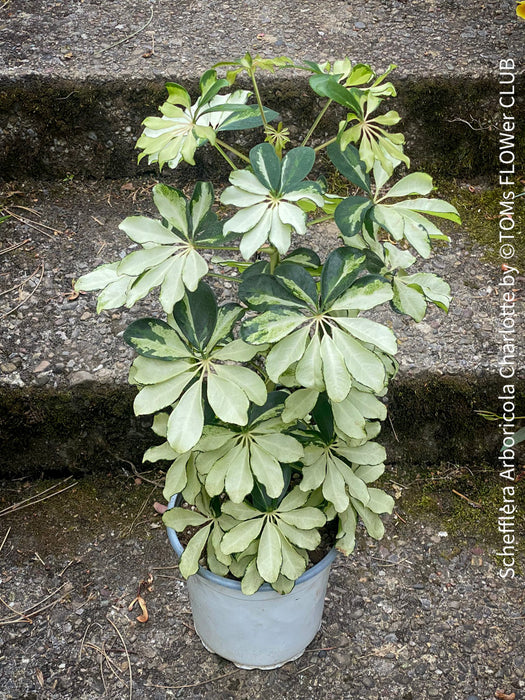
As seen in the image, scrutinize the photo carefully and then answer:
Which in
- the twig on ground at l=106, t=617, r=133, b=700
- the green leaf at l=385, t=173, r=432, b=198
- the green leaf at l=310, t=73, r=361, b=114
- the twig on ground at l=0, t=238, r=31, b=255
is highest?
the green leaf at l=310, t=73, r=361, b=114

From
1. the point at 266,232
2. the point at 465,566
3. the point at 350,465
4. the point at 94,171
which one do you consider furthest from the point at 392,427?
the point at 94,171

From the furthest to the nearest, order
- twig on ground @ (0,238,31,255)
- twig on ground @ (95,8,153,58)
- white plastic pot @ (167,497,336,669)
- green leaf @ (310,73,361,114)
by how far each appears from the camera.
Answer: twig on ground @ (95,8,153,58) → twig on ground @ (0,238,31,255) → white plastic pot @ (167,497,336,669) → green leaf @ (310,73,361,114)

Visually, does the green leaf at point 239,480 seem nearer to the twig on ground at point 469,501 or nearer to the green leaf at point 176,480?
the green leaf at point 176,480

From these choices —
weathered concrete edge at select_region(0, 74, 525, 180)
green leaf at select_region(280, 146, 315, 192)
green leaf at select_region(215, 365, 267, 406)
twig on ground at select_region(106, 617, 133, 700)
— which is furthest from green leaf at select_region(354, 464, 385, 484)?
weathered concrete edge at select_region(0, 74, 525, 180)

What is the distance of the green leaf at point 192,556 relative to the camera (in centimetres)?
122

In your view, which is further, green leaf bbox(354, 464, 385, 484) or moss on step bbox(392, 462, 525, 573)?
moss on step bbox(392, 462, 525, 573)

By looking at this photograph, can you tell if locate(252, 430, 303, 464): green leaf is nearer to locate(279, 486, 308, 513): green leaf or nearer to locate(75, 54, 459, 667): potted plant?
locate(75, 54, 459, 667): potted plant

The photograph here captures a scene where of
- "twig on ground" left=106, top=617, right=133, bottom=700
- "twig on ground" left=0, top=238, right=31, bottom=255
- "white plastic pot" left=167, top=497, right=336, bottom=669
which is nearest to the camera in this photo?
"white plastic pot" left=167, top=497, right=336, bottom=669

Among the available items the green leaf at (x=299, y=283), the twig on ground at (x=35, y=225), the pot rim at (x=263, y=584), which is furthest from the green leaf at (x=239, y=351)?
the twig on ground at (x=35, y=225)

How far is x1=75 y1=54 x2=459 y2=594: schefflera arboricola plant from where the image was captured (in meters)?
0.94

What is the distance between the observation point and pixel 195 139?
94cm

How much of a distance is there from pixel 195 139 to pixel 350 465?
0.68m

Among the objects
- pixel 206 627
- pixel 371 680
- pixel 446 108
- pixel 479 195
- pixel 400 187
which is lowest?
pixel 371 680

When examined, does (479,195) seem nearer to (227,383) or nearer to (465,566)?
(465,566)
